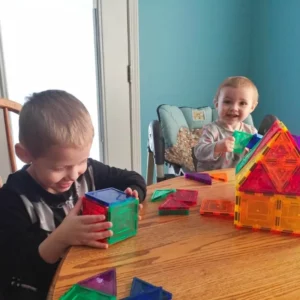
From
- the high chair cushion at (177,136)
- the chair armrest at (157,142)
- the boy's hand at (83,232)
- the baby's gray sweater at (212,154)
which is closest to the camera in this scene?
the boy's hand at (83,232)

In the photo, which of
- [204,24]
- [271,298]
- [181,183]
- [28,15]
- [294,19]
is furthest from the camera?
[204,24]

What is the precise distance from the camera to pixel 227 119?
157 cm

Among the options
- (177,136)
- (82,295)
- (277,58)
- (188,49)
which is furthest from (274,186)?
(277,58)

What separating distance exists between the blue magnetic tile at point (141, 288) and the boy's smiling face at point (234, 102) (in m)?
1.11

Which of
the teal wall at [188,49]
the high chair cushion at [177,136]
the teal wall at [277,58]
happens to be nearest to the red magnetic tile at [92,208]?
the high chair cushion at [177,136]

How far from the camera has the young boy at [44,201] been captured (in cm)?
66

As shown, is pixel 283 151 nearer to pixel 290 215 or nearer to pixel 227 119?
pixel 290 215

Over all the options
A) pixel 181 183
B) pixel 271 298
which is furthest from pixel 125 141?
pixel 271 298

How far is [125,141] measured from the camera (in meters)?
2.21

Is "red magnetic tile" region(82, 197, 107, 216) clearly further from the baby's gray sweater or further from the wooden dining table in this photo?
the baby's gray sweater

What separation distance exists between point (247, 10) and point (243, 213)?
202cm

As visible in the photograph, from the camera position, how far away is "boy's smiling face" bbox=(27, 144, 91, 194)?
0.75 m

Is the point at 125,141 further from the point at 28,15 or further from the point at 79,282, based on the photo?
the point at 79,282

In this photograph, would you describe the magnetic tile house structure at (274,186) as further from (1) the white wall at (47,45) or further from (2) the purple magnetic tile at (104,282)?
(1) the white wall at (47,45)
